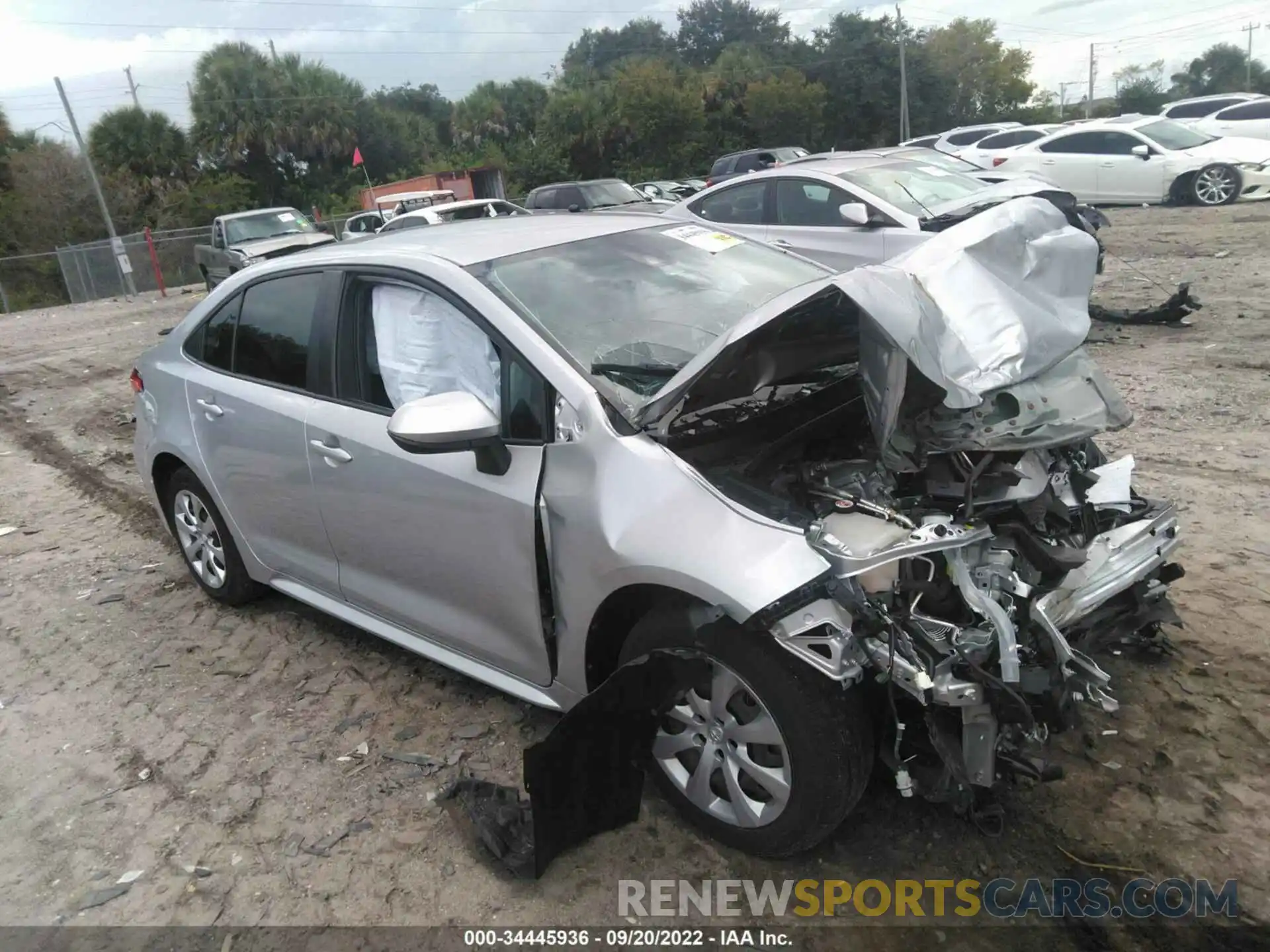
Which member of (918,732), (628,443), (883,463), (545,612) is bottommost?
(918,732)

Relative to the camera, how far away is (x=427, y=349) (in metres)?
3.31

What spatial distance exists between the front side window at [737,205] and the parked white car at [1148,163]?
10.8 metres

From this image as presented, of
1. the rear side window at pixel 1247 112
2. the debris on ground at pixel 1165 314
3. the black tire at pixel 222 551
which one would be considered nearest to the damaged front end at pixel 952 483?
the black tire at pixel 222 551

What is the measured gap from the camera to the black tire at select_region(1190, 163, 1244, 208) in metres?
15.5

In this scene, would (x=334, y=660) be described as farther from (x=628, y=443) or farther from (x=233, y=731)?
(x=628, y=443)

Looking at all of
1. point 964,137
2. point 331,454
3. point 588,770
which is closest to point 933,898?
point 588,770

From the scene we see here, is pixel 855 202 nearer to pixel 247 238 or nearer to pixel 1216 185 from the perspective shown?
pixel 1216 185

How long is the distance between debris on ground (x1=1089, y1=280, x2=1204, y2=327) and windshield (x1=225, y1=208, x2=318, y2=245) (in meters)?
16.2

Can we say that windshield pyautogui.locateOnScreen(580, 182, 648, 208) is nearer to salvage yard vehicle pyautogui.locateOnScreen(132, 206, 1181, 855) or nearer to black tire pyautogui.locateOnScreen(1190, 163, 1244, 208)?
black tire pyautogui.locateOnScreen(1190, 163, 1244, 208)

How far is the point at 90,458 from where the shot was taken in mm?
7992

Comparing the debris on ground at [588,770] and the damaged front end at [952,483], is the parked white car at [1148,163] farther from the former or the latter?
the debris on ground at [588,770]

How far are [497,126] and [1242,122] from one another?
39.0 m

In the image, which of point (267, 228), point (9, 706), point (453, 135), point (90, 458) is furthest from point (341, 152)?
point (9, 706)

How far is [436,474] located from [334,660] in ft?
4.95
